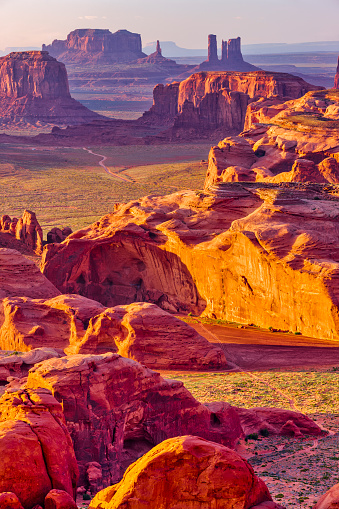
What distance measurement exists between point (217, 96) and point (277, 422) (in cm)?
12041

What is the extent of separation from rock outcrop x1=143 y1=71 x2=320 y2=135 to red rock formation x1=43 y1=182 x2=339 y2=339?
7847 cm

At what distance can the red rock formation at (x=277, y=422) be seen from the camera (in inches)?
768

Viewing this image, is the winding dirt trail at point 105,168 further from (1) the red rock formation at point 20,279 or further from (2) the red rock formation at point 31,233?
(1) the red rock formation at point 20,279

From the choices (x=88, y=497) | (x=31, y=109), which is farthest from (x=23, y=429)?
(x=31, y=109)

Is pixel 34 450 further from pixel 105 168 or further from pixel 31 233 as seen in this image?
pixel 105 168

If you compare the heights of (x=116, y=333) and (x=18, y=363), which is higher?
(x=18, y=363)

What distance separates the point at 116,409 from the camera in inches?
643

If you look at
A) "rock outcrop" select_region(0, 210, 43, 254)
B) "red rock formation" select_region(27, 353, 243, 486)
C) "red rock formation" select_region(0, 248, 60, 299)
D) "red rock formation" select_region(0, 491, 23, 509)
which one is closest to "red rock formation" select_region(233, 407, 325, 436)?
"red rock formation" select_region(27, 353, 243, 486)

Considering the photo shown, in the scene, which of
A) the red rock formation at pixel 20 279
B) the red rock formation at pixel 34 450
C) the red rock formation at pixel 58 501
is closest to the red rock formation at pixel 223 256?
the red rock formation at pixel 20 279

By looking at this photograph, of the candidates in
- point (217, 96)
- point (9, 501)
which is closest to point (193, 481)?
point (9, 501)

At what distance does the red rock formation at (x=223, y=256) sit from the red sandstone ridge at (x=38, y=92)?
470ft

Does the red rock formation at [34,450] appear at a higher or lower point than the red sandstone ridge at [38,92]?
lower

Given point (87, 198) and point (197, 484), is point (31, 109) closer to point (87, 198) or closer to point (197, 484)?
point (87, 198)

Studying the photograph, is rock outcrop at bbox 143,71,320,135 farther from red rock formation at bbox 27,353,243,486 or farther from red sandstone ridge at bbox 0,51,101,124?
red rock formation at bbox 27,353,243,486
